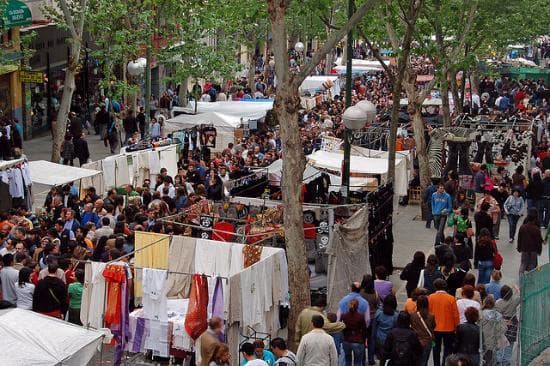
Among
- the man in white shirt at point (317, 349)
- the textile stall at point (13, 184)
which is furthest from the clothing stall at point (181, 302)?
the textile stall at point (13, 184)

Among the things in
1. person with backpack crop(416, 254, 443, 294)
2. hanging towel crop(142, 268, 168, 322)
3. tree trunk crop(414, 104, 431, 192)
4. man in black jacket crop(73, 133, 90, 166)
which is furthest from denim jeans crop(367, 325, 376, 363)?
man in black jacket crop(73, 133, 90, 166)

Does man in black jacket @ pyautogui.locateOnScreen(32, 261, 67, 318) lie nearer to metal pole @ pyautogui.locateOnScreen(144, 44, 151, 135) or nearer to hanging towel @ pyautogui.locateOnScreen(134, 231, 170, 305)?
hanging towel @ pyautogui.locateOnScreen(134, 231, 170, 305)

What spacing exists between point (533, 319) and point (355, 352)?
2.17 meters

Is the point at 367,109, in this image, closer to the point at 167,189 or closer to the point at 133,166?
the point at 167,189

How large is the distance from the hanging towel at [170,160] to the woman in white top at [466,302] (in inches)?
543

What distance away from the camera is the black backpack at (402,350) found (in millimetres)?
13273

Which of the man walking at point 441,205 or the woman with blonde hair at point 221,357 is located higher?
the woman with blonde hair at point 221,357

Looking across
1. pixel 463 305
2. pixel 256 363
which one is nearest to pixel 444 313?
pixel 463 305

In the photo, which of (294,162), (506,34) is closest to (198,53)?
(506,34)

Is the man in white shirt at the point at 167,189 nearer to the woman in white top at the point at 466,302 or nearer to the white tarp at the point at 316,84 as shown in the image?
the woman in white top at the point at 466,302

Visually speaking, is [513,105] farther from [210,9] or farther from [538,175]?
[538,175]

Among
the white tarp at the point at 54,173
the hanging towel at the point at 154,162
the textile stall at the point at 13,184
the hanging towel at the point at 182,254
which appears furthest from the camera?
the hanging towel at the point at 154,162

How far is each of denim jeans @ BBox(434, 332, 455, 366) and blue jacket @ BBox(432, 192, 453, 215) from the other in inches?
335

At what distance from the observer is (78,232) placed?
19.0 meters
